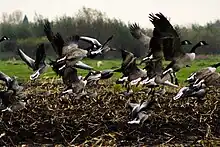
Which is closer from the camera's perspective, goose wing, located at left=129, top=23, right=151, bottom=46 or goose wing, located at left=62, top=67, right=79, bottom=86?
goose wing, located at left=62, top=67, right=79, bottom=86

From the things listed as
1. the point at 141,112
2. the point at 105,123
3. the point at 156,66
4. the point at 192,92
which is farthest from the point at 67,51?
the point at 141,112

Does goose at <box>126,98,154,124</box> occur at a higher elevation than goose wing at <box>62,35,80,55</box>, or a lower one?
lower

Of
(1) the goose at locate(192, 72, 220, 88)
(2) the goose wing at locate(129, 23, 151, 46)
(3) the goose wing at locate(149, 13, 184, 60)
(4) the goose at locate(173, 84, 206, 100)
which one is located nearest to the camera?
(3) the goose wing at locate(149, 13, 184, 60)

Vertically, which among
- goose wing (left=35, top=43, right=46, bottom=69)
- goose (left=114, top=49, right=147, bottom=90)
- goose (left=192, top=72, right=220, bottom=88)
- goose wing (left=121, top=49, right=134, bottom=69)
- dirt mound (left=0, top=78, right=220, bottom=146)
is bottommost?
dirt mound (left=0, top=78, right=220, bottom=146)

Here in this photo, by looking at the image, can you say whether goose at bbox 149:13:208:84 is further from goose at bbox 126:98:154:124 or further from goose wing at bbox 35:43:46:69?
goose wing at bbox 35:43:46:69

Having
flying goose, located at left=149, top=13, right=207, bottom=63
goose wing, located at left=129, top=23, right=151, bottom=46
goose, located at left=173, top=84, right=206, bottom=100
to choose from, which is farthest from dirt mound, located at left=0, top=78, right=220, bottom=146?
goose wing, located at left=129, top=23, right=151, bottom=46

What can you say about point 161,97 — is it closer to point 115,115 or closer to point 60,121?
point 115,115

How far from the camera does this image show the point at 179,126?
6.80m

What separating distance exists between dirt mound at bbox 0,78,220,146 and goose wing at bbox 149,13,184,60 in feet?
2.64

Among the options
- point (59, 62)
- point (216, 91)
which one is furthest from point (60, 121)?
point (216, 91)

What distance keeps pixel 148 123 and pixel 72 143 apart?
3.88ft

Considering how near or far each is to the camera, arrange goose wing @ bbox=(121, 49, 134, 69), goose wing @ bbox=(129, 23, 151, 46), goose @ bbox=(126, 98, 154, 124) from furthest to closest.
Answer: goose wing @ bbox=(129, 23, 151, 46), goose wing @ bbox=(121, 49, 134, 69), goose @ bbox=(126, 98, 154, 124)

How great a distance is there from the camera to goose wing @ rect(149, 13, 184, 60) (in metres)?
7.30

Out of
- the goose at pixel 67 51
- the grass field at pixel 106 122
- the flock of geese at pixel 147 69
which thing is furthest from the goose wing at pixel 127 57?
the goose at pixel 67 51
